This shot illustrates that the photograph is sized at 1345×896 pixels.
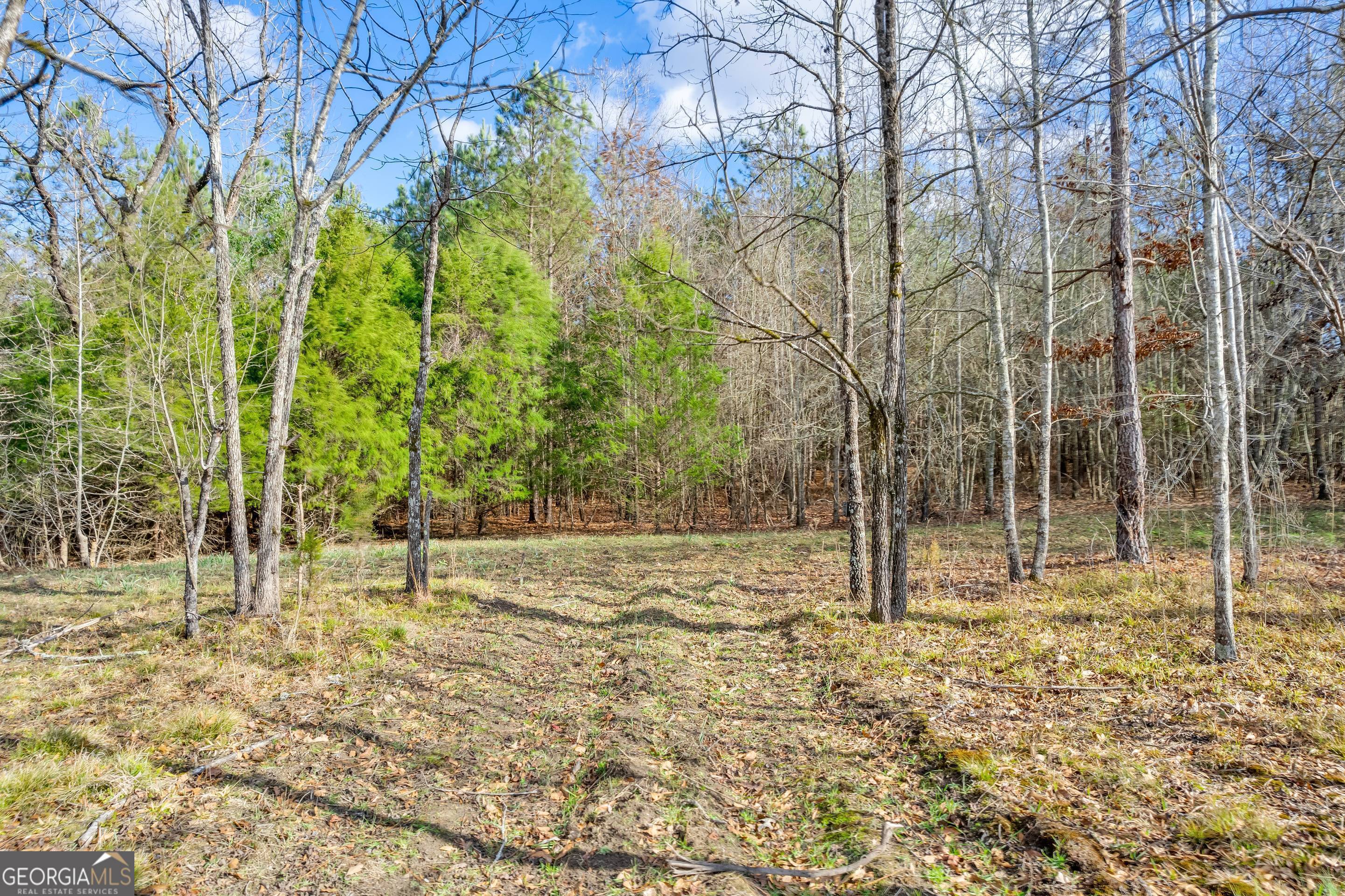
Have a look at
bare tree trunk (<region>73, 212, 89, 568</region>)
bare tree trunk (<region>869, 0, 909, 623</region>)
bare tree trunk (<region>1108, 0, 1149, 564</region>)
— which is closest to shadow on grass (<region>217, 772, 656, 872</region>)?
bare tree trunk (<region>869, 0, 909, 623</region>)

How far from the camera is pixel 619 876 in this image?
3072 millimetres

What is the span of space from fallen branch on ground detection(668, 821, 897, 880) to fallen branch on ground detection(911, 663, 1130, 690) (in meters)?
2.45

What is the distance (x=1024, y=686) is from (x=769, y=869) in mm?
3152

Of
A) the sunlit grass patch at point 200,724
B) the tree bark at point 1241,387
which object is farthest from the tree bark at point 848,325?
the sunlit grass patch at point 200,724

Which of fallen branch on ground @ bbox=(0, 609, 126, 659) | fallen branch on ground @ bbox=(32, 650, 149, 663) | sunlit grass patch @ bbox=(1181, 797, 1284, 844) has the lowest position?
sunlit grass patch @ bbox=(1181, 797, 1284, 844)

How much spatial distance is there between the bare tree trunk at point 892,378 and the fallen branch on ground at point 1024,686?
Answer: 167 centimetres

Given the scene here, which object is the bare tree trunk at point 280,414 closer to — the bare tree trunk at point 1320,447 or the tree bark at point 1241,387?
the tree bark at point 1241,387

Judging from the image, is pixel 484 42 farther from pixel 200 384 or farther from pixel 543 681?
pixel 543 681

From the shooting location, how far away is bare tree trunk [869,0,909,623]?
263 inches

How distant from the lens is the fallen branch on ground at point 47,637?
607 cm

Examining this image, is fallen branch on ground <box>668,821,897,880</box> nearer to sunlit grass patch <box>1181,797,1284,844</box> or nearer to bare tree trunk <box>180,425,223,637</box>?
sunlit grass patch <box>1181,797,1284,844</box>

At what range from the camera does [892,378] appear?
6918mm

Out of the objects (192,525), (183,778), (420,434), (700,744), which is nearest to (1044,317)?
(700,744)

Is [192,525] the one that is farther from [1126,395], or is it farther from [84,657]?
[1126,395]
